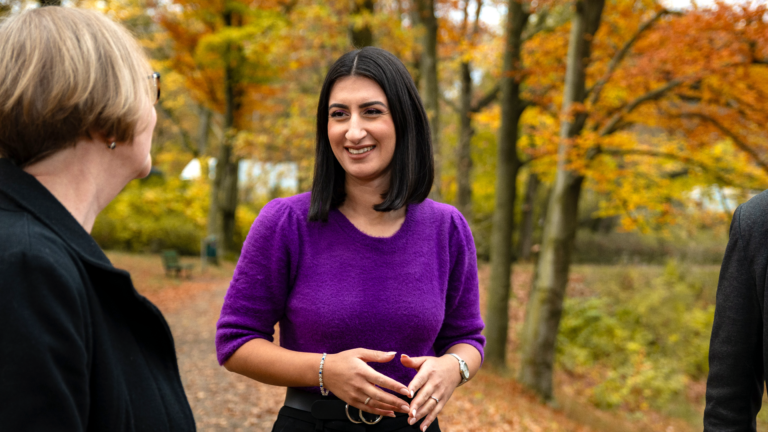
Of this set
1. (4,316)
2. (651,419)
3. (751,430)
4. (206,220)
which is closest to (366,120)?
(4,316)

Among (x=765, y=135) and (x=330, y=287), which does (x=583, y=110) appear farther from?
(x=330, y=287)

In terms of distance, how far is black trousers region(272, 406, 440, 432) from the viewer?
1861 mm

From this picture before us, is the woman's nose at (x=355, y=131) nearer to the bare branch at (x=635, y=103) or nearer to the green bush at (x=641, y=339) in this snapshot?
the bare branch at (x=635, y=103)

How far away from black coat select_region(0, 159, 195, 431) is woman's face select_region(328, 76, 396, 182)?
0.95m

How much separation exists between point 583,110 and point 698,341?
8569 mm

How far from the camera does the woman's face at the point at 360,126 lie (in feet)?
6.72

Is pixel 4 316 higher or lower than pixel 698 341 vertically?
higher

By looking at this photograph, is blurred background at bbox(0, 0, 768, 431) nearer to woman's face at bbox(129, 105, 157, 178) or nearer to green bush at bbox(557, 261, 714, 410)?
green bush at bbox(557, 261, 714, 410)

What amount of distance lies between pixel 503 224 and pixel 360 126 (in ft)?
32.9

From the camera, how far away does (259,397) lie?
22.6 feet

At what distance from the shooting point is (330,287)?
1.93 m

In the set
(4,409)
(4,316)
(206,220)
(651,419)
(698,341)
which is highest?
(4,316)

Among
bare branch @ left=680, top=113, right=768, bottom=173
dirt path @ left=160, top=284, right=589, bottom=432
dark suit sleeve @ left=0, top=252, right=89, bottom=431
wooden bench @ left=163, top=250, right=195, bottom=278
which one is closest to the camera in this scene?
dark suit sleeve @ left=0, top=252, right=89, bottom=431

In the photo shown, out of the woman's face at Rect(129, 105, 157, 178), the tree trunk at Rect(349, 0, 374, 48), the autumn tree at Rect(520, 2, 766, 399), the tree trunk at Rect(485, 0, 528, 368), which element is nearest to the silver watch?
the woman's face at Rect(129, 105, 157, 178)
